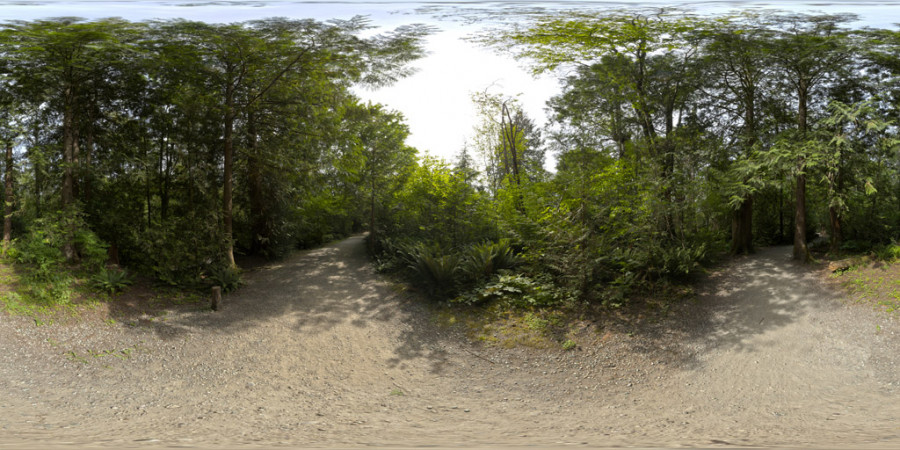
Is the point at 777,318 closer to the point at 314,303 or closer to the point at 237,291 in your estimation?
the point at 314,303

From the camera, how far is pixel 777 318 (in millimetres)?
4980

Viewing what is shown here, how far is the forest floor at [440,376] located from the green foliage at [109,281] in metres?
0.57

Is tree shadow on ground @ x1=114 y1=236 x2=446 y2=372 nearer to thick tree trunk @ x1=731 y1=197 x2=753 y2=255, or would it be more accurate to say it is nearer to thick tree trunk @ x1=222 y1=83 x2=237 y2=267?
thick tree trunk @ x1=222 y1=83 x2=237 y2=267

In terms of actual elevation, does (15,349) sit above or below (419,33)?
below

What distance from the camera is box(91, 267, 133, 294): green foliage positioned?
580cm

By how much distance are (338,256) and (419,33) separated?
6635 millimetres

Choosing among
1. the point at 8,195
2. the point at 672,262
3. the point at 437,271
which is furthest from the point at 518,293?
the point at 8,195

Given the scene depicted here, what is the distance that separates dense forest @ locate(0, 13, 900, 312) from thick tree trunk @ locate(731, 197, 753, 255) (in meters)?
0.04

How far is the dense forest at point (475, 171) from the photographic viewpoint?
16.5 ft

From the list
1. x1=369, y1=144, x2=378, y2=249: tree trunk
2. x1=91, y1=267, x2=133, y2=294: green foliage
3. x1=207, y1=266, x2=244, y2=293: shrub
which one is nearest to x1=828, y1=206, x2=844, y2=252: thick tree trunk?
x1=369, y1=144, x2=378, y2=249: tree trunk

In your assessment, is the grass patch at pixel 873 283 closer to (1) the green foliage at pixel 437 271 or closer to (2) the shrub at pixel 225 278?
(1) the green foliage at pixel 437 271

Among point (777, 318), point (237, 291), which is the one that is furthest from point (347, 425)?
point (777, 318)

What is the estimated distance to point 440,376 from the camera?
4.51m

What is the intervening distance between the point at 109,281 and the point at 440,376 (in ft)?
17.1
